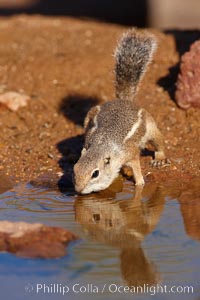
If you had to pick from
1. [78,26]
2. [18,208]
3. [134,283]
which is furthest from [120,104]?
[78,26]

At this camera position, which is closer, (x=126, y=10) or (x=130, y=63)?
(x=130, y=63)

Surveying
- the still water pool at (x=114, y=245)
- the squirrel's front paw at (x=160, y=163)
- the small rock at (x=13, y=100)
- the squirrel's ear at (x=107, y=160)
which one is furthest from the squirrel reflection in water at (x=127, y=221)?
the small rock at (x=13, y=100)

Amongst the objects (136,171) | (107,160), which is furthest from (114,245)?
(136,171)

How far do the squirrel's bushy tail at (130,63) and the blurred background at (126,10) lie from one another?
14.1 feet

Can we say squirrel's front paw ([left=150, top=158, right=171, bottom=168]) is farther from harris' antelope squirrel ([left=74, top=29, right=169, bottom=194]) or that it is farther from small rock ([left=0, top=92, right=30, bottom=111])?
small rock ([left=0, top=92, right=30, bottom=111])

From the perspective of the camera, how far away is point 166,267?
218 inches

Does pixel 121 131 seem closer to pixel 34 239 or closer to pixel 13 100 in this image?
pixel 34 239

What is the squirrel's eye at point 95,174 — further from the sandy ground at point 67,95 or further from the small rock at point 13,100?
the small rock at point 13,100

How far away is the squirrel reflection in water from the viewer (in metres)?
5.58

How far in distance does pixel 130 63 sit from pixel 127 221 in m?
2.29

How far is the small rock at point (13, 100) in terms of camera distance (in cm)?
968

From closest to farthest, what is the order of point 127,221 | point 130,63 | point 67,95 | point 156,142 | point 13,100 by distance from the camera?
point 127,221, point 156,142, point 130,63, point 13,100, point 67,95

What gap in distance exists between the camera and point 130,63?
26.8 ft

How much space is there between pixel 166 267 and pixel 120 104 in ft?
8.94
